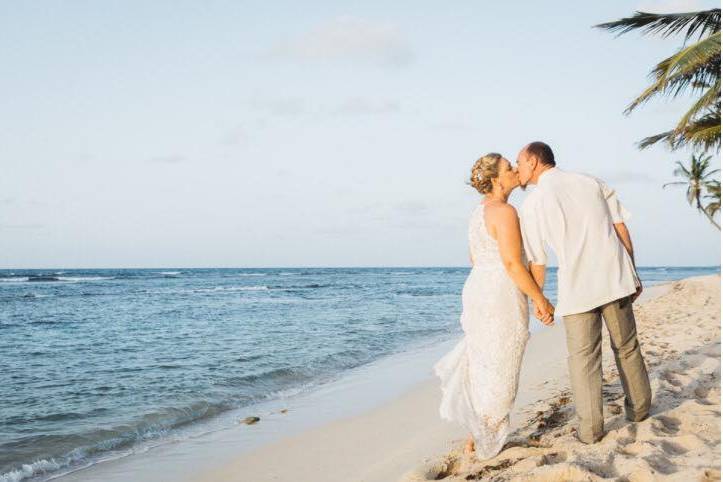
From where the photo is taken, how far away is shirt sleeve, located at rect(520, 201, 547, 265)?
11.4 ft

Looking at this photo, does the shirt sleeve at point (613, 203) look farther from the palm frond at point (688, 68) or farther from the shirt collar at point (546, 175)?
the palm frond at point (688, 68)

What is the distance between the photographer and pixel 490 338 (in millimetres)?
3537

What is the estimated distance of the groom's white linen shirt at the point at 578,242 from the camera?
11.4 ft

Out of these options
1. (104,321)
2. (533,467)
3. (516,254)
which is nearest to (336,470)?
(533,467)

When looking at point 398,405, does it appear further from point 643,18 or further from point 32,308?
point 32,308

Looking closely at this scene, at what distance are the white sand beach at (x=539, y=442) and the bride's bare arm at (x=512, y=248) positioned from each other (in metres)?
0.96

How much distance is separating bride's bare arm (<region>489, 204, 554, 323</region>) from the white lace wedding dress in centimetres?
9

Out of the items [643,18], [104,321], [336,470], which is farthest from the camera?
[104,321]

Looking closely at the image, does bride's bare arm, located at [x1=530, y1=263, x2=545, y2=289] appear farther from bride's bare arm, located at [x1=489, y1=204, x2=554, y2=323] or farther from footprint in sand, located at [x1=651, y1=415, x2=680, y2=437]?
footprint in sand, located at [x1=651, y1=415, x2=680, y2=437]

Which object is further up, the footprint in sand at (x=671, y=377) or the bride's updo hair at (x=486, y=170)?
the bride's updo hair at (x=486, y=170)

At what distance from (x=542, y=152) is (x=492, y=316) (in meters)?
1.10

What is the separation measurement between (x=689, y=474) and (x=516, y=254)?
1413mm

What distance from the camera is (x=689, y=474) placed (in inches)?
110

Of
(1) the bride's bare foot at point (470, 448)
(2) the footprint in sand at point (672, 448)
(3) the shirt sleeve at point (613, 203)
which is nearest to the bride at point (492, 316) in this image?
(1) the bride's bare foot at point (470, 448)
